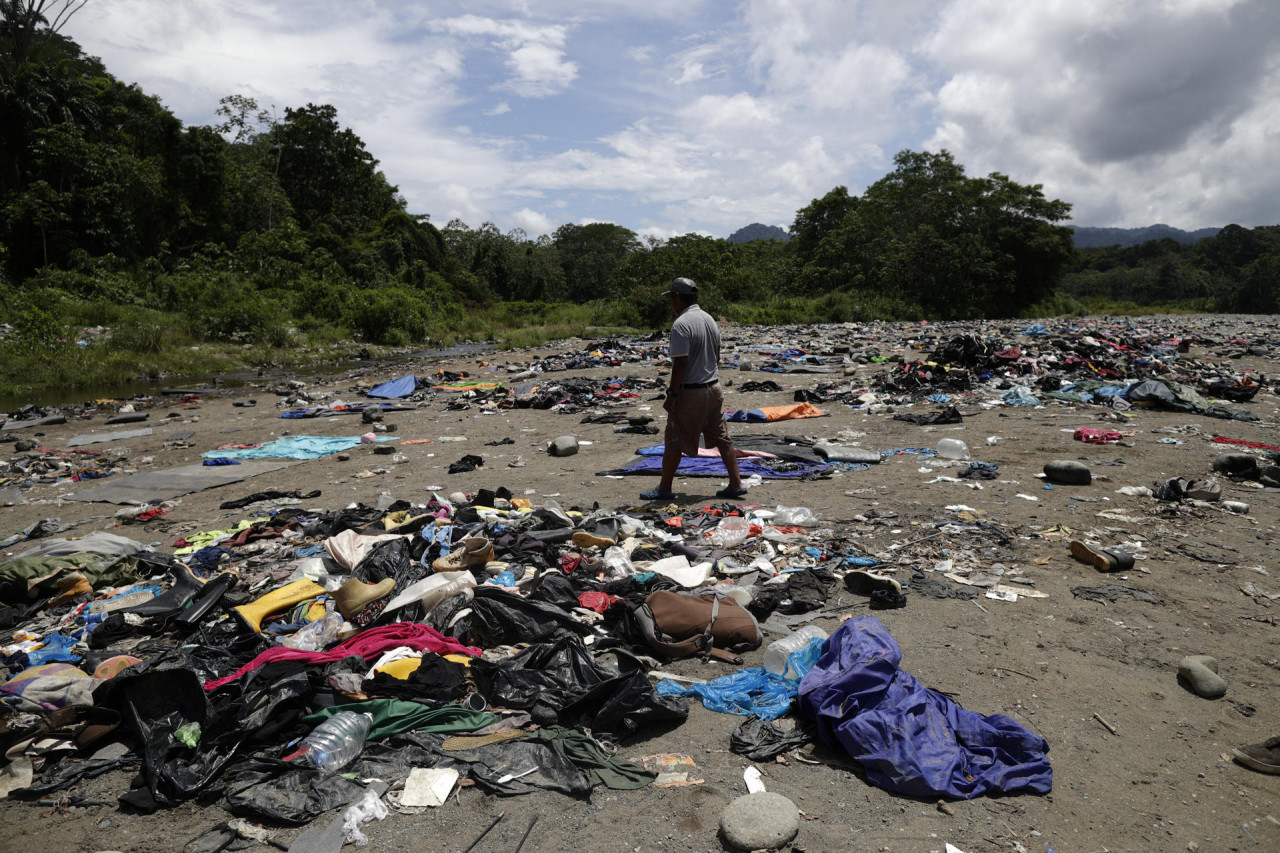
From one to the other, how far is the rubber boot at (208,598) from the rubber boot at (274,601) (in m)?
0.18

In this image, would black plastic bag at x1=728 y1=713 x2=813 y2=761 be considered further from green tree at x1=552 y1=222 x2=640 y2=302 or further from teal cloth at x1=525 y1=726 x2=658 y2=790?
green tree at x1=552 y1=222 x2=640 y2=302

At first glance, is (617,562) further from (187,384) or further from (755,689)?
(187,384)

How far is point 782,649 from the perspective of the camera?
3051 mm

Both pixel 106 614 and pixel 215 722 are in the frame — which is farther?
pixel 106 614

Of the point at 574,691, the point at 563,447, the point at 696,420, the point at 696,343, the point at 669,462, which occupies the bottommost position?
the point at 574,691

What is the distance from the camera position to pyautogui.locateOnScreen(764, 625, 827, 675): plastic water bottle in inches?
119

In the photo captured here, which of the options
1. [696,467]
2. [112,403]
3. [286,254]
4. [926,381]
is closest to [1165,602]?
[696,467]

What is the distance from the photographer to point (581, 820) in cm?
220

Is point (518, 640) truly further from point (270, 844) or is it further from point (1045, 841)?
point (1045, 841)

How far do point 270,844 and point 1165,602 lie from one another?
4149mm

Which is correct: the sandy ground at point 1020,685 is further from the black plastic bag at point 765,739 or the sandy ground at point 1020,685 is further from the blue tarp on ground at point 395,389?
the blue tarp on ground at point 395,389

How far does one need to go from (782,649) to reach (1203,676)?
1693mm

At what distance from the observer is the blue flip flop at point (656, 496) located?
5.49 m

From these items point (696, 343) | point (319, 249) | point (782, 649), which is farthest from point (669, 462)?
point (319, 249)
